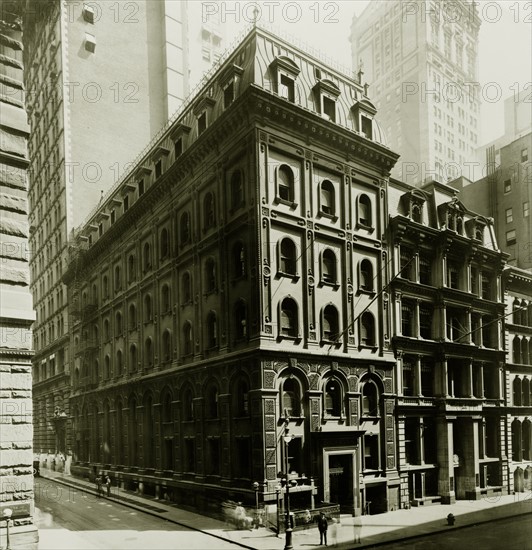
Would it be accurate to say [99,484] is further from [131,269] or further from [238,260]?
[238,260]

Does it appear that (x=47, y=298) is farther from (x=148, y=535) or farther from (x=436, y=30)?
(x=436, y=30)

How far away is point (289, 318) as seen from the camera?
2584 centimetres

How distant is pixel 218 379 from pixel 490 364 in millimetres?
18730

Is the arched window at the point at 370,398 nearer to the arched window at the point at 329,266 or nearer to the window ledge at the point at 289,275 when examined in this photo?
the arched window at the point at 329,266

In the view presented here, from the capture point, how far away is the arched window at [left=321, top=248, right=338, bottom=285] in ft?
90.5

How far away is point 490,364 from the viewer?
35.7m

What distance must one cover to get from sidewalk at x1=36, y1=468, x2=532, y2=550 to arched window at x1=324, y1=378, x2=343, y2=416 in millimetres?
4712

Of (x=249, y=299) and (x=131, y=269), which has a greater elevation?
(x=131, y=269)

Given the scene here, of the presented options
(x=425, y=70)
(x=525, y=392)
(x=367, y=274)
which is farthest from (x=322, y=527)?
(x=425, y=70)

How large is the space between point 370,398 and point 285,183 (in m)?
11.8

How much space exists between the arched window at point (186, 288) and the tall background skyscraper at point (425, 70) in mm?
12167

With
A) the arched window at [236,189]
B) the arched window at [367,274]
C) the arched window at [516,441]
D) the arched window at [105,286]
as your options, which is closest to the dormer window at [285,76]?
the arched window at [236,189]

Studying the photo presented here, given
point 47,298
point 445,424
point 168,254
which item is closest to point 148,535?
point 47,298

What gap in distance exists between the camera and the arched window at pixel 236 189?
82.6 feet
